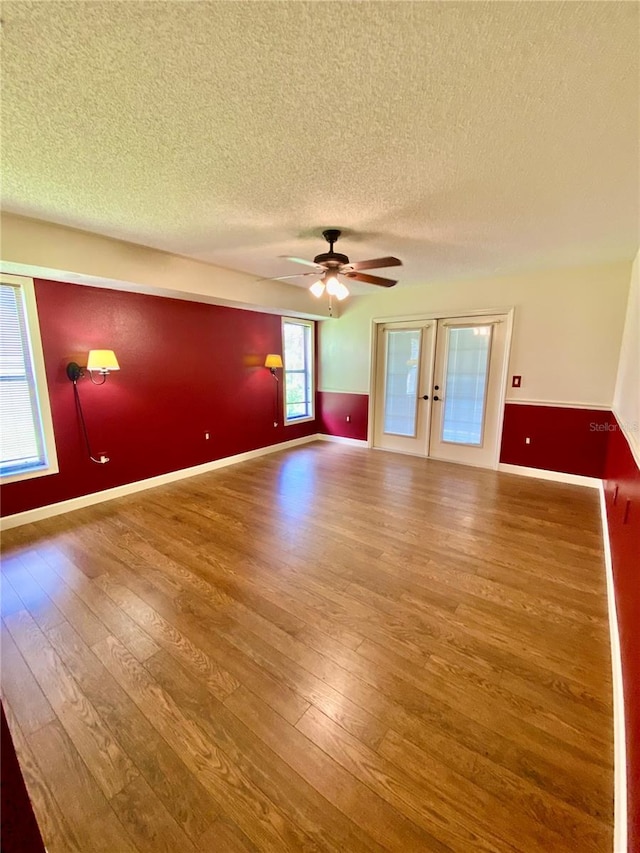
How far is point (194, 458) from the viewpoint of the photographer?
4.49m

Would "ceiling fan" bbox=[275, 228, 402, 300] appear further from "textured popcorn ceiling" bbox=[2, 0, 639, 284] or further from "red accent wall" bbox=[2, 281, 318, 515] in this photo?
"red accent wall" bbox=[2, 281, 318, 515]

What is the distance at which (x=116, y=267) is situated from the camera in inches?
124

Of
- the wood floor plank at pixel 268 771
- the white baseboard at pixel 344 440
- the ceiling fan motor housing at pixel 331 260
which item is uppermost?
the ceiling fan motor housing at pixel 331 260

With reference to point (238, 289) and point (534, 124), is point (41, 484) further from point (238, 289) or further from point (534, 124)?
point (534, 124)

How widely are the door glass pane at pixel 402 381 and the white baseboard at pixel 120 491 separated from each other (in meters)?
2.01

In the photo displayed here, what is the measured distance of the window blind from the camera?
2939 millimetres

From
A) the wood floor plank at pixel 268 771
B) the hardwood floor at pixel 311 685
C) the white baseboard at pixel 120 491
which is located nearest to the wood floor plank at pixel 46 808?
the hardwood floor at pixel 311 685

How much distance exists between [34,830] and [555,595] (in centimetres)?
258

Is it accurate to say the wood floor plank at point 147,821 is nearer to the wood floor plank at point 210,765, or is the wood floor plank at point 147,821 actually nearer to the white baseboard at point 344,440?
the wood floor plank at point 210,765

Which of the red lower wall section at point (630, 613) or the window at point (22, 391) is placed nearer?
the red lower wall section at point (630, 613)

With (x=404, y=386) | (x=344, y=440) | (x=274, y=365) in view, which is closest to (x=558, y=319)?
(x=404, y=386)

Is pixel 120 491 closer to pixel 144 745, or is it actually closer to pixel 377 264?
pixel 144 745

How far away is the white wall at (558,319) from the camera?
374 centimetres

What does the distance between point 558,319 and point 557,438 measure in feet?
4.62
